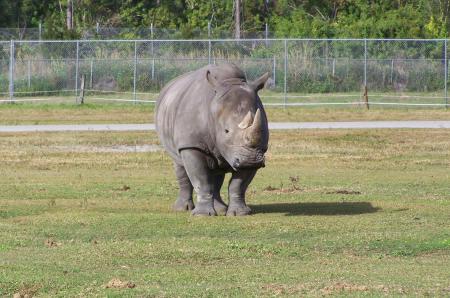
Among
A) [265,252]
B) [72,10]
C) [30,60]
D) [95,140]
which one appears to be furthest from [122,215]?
[72,10]

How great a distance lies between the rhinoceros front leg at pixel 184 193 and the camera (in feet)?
57.7

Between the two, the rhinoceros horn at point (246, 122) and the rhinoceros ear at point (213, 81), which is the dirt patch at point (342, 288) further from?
the rhinoceros ear at point (213, 81)

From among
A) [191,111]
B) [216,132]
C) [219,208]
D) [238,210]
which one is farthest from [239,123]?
[219,208]

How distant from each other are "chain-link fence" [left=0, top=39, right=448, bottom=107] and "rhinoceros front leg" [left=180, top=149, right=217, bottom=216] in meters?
27.8

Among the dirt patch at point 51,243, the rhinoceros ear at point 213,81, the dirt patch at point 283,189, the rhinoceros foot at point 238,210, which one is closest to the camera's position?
the dirt patch at point 51,243

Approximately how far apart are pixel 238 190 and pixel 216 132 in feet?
2.99

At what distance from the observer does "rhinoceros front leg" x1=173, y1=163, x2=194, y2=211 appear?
17.6m

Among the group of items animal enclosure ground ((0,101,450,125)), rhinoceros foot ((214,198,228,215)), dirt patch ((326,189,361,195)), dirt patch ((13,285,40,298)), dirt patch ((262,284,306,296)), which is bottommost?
animal enclosure ground ((0,101,450,125))

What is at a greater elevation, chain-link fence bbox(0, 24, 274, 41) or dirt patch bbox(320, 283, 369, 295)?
chain-link fence bbox(0, 24, 274, 41)

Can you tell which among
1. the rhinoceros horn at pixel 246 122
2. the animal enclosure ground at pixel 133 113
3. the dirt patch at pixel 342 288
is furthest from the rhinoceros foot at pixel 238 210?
the animal enclosure ground at pixel 133 113

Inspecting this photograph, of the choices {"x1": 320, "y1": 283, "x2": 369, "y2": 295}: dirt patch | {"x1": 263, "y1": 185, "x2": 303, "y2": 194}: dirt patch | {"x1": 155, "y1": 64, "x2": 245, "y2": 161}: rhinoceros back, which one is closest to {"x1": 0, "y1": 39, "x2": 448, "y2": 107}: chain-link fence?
{"x1": 263, "y1": 185, "x2": 303, "y2": 194}: dirt patch

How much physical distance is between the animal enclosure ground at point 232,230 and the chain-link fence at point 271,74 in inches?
730

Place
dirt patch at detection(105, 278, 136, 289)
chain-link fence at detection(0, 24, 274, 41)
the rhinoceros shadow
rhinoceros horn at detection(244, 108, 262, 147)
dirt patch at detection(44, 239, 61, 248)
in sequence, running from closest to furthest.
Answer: dirt patch at detection(105, 278, 136, 289), dirt patch at detection(44, 239, 61, 248), rhinoceros horn at detection(244, 108, 262, 147), the rhinoceros shadow, chain-link fence at detection(0, 24, 274, 41)

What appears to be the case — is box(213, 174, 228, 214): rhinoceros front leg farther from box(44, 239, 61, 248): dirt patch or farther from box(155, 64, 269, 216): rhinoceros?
box(44, 239, 61, 248): dirt patch
